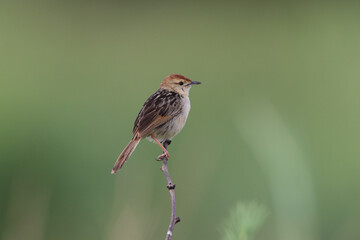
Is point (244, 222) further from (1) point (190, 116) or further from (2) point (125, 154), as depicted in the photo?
(1) point (190, 116)

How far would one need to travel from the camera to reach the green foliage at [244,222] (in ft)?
4.70

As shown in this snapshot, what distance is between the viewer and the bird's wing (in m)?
3.53

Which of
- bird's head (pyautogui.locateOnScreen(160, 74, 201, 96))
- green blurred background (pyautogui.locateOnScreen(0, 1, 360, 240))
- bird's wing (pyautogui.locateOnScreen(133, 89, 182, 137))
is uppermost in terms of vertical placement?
bird's head (pyautogui.locateOnScreen(160, 74, 201, 96))

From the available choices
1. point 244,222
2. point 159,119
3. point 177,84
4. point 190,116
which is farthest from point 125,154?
point 190,116

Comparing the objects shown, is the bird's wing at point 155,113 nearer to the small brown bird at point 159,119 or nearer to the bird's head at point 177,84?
the small brown bird at point 159,119

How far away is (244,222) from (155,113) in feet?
Result: 7.02

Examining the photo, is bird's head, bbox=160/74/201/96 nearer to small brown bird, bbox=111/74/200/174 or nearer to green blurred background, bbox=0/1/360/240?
small brown bird, bbox=111/74/200/174

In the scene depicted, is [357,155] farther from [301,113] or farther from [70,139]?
[70,139]

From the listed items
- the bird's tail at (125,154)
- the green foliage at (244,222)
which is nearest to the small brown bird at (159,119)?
the bird's tail at (125,154)

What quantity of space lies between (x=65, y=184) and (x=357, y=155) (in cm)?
312

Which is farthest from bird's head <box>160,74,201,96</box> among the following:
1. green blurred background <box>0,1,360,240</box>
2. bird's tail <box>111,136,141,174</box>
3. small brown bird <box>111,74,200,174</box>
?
bird's tail <box>111,136,141,174</box>

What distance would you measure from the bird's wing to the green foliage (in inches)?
78.8

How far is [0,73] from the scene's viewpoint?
888 cm

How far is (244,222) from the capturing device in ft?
4.85
